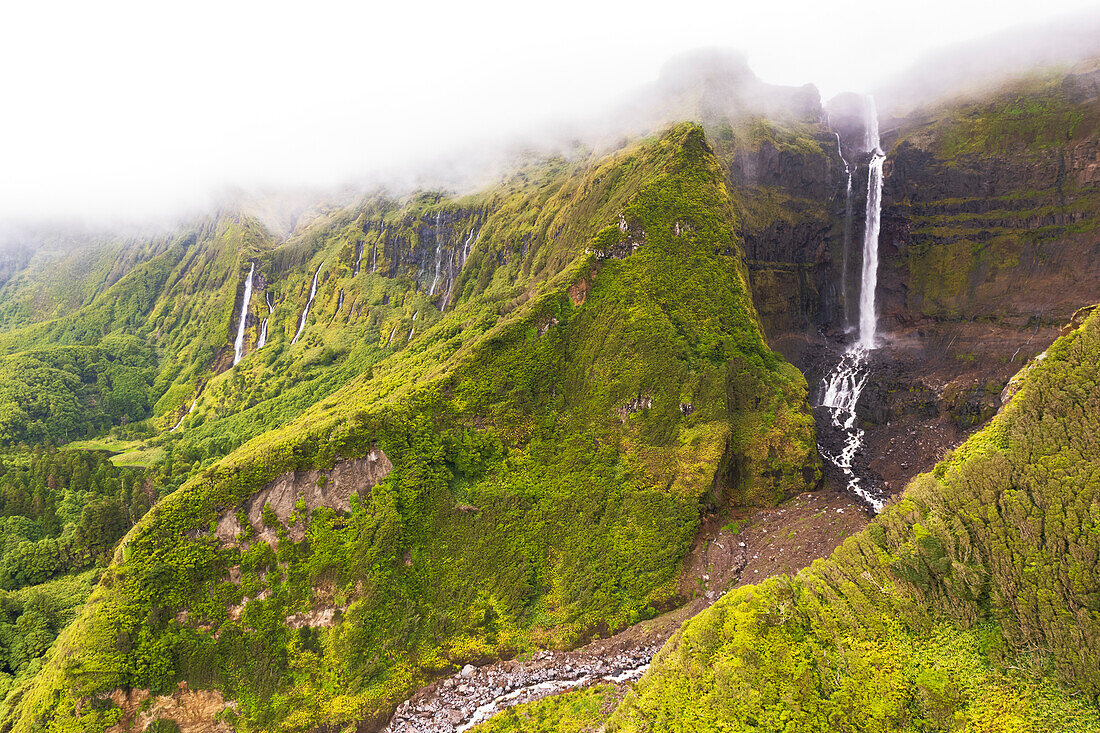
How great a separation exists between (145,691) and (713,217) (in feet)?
257

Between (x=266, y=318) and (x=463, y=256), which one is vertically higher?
(x=463, y=256)

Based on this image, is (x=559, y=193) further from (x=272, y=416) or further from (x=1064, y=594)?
(x=1064, y=594)

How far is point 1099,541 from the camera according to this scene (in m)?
22.5

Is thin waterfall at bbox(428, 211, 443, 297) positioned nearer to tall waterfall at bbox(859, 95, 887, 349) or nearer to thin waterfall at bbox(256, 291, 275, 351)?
thin waterfall at bbox(256, 291, 275, 351)

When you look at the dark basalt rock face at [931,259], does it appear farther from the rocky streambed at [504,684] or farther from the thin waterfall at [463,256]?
the thin waterfall at [463,256]

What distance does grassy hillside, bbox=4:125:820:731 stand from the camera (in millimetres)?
42125

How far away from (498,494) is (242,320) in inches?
5055

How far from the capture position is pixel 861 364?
7900cm

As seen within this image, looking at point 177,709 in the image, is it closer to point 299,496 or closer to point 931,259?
point 299,496

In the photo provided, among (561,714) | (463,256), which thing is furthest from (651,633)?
(463,256)

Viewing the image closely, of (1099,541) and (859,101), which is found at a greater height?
(859,101)

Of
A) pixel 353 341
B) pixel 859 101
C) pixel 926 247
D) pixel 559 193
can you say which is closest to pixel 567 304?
pixel 559 193

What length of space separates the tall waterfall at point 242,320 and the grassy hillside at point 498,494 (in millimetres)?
82930

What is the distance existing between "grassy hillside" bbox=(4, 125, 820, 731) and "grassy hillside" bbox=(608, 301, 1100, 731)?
19793 mm
